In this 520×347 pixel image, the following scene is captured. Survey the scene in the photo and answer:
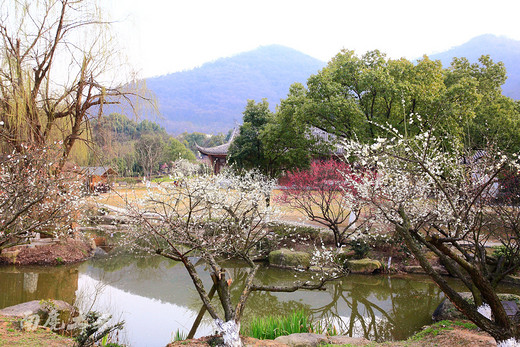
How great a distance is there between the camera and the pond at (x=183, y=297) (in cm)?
720

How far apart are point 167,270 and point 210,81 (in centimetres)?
15511

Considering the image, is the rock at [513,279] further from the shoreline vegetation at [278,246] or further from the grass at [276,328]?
the grass at [276,328]

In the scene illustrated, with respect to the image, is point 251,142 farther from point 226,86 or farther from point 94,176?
point 226,86

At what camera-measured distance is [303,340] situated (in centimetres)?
532

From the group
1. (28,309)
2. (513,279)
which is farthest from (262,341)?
(513,279)

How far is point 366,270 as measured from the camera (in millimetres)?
10875

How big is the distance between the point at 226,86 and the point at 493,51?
9978 centimetres

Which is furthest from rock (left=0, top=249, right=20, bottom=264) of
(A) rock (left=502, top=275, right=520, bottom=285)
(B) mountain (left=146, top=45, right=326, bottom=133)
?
(B) mountain (left=146, top=45, right=326, bottom=133)

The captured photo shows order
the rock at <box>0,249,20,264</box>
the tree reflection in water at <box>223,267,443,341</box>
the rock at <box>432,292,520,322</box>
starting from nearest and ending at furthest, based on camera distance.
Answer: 1. the rock at <box>432,292,520,322</box>
2. the tree reflection in water at <box>223,267,443,341</box>
3. the rock at <box>0,249,20,264</box>

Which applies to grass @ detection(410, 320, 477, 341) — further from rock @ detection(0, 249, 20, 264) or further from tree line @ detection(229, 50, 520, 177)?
rock @ detection(0, 249, 20, 264)

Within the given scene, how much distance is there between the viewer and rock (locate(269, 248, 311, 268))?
11087 mm

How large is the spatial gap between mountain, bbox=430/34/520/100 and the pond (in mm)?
115458

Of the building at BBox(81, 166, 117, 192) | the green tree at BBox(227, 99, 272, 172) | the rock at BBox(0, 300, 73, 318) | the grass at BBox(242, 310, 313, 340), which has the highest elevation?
the green tree at BBox(227, 99, 272, 172)

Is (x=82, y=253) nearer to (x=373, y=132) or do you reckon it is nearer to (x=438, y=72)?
(x=373, y=132)
